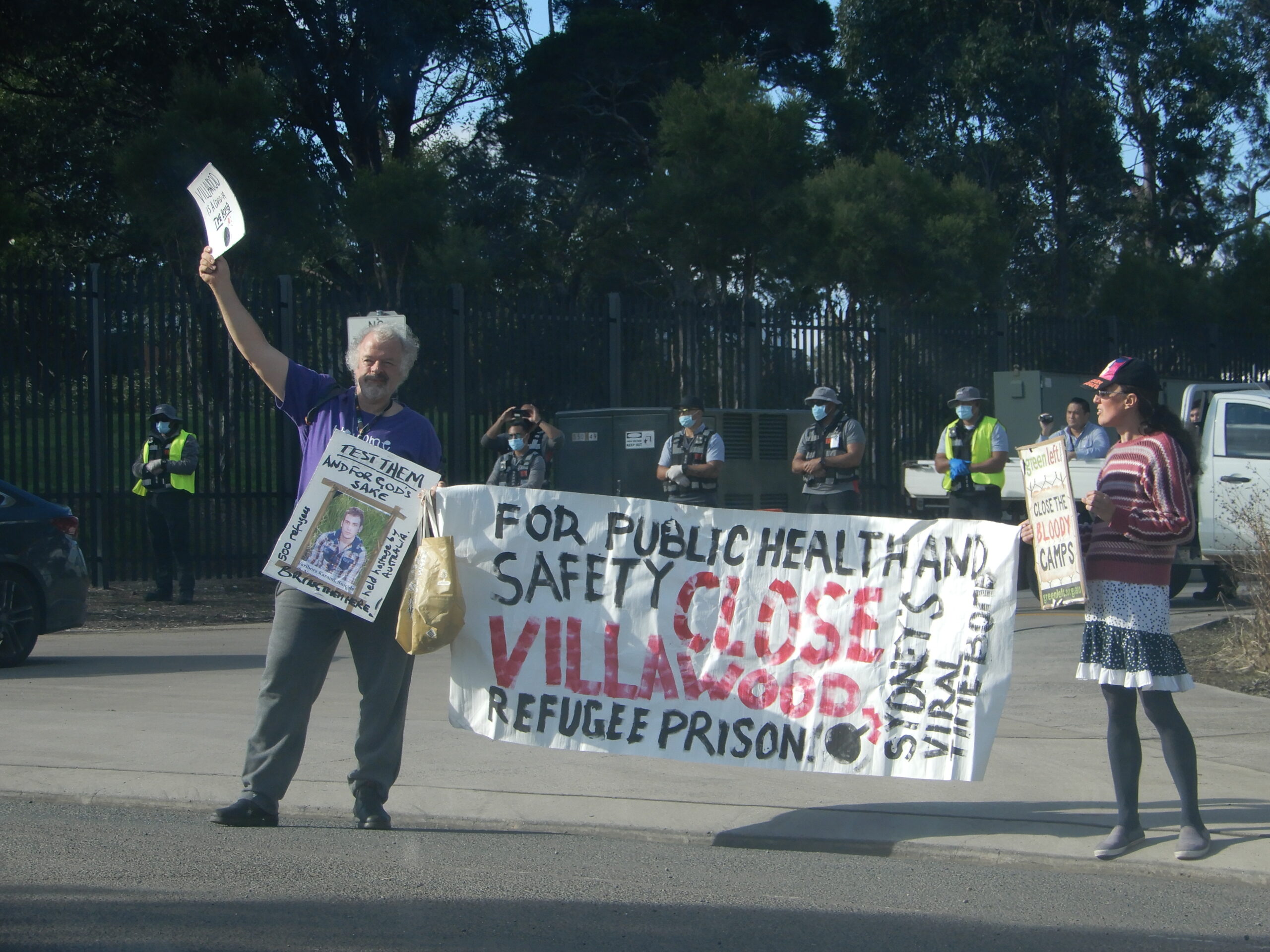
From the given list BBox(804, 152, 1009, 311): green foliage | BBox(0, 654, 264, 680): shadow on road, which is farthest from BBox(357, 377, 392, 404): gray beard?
BBox(804, 152, 1009, 311): green foliage

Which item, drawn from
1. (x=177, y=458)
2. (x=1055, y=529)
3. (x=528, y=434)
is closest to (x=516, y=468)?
(x=528, y=434)

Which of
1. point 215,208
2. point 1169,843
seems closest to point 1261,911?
point 1169,843

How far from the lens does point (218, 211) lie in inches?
204

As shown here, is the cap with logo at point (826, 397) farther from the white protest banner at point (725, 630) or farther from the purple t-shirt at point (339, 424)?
the purple t-shirt at point (339, 424)

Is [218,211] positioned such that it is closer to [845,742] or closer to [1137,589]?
[845,742]

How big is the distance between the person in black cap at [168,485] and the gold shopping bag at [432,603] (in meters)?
8.40

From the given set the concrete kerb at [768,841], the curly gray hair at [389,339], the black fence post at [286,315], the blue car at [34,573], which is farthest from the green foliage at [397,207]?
the curly gray hair at [389,339]

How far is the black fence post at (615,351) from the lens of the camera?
16.1m

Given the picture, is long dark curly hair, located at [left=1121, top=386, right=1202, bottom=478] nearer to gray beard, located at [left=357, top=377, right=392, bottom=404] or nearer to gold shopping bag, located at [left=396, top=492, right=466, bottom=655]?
gold shopping bag, located at [left=396, top=492, right=466, bottom=655]

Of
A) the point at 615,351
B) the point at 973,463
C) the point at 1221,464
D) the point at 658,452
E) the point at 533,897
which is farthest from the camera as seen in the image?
the point at 615,351

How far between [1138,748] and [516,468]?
8.82 m

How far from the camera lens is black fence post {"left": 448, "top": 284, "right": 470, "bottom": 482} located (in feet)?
50.0

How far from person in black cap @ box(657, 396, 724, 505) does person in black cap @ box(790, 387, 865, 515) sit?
2.47 ft

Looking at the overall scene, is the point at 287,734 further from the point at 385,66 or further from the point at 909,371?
the point at 385,66
